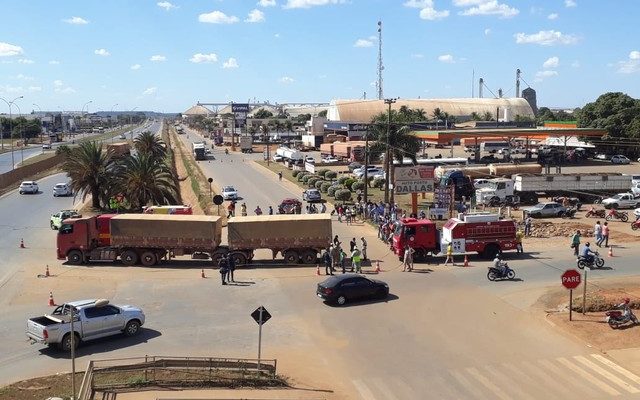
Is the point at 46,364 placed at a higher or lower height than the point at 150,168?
lower

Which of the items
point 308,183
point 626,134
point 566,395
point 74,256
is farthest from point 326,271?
point 626,134

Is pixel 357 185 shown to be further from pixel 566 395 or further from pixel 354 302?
pixel 566 395

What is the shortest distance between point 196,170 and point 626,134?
62.4m

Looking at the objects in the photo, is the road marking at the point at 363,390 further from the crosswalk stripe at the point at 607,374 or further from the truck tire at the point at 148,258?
the truck tire at the point at 148,258

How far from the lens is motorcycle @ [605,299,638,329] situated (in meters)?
21.8

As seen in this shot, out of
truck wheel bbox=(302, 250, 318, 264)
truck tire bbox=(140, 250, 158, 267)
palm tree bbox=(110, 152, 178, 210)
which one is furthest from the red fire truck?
palm tree bbox=(110, 152, 178, 210)

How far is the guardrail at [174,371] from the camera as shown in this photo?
16219 mm

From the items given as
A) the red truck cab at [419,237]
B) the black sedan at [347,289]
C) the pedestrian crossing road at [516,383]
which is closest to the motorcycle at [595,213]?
the red truck cab at [419,237]

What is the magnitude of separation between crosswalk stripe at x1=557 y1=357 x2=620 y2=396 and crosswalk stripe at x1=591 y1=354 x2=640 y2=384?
3.08ft

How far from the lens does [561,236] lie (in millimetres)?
38531

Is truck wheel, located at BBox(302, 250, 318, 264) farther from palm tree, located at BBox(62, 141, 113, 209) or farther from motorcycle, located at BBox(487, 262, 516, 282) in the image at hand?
palm tree, located at BBox(62, 141, 113, 209)

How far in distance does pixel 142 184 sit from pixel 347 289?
25.5 m

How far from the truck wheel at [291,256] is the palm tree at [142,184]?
17.7m

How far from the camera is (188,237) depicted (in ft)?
102
